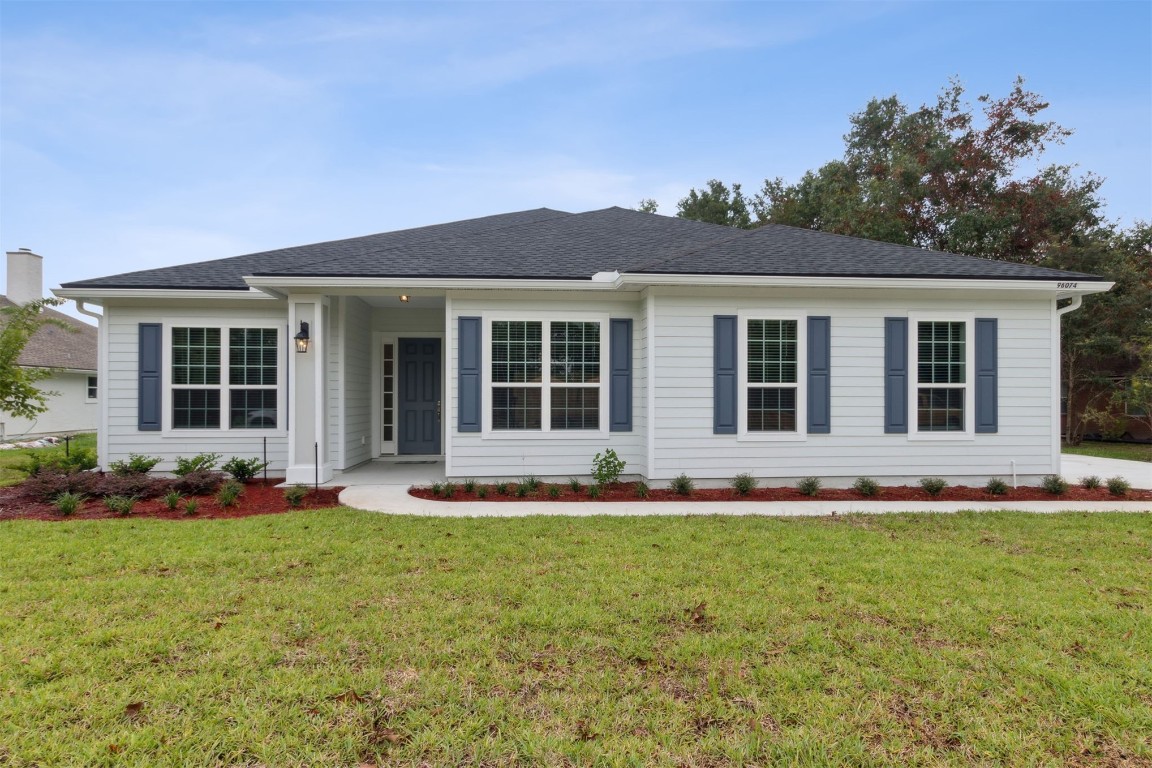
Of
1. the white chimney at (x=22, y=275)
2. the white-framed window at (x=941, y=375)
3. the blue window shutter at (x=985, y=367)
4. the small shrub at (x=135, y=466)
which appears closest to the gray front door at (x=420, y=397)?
the small shrub at (x=135, y=466)

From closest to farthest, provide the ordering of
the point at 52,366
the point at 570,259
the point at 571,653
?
the point at 571,653 → the point at 570,259 → the point at 52,366

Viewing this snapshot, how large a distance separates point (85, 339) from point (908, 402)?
2860 centimetres

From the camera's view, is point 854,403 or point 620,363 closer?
point 854,403

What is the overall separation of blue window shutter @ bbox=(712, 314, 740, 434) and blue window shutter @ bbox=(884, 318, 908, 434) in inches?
85.4

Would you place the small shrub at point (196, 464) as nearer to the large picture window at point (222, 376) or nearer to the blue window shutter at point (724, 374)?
the large picture window at point (222, 376)

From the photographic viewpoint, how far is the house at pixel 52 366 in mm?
18094

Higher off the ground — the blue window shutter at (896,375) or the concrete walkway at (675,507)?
the blue window shutter at (896,375)

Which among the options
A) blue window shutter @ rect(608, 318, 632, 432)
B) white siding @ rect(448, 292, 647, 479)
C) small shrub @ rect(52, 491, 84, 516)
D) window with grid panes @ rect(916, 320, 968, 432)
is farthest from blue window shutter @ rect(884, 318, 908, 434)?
small shrub @ rect(52, 491, 84, 516)

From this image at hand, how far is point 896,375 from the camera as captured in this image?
851 centimetres

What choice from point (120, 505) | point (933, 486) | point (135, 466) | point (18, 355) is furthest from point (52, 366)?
point (933, 486)

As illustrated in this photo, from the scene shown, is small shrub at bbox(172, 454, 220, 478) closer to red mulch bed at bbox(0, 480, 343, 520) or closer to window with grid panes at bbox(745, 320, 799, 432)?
red mulch bed at bbox(0, 480, 343, 520)

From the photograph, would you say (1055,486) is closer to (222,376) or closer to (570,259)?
(570,259)

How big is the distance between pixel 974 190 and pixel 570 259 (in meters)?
17.0

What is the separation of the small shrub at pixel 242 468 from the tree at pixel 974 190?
18.6 m
